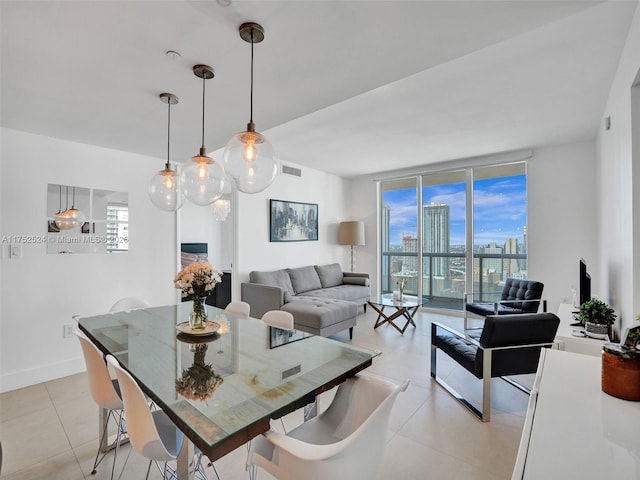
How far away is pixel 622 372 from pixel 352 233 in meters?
5.36

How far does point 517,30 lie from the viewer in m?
1.62

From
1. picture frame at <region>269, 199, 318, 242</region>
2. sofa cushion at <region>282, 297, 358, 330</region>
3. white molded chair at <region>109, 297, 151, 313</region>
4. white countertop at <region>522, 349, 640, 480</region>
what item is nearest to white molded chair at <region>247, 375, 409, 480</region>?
white countertop at <region>522, 349, 640, 480</region>

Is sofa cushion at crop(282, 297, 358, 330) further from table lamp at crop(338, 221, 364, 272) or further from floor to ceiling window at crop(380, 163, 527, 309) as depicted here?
floor to ceiling window at crop(380, 163, 527, 309)

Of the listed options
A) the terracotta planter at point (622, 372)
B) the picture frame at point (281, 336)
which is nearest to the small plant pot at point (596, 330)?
the terracotta planter at point (622, 372)

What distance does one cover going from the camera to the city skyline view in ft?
16.8

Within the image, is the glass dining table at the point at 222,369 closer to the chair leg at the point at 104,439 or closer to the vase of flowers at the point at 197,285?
the vase of flowers at the point at 197,285

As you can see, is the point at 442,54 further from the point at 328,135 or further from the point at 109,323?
the point at 109,323

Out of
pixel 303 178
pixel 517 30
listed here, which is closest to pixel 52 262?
pixel 303 178

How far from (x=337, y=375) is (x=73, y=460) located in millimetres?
1937

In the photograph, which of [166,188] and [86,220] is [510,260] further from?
[86,220]

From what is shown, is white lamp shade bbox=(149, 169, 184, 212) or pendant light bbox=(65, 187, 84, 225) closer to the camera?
white lamp shade bbox=(149, 169, 184, 212)

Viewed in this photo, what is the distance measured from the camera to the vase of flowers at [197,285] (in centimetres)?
205

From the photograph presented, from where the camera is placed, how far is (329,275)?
5914mm

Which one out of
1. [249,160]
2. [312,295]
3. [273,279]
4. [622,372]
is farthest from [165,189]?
[312,295]
